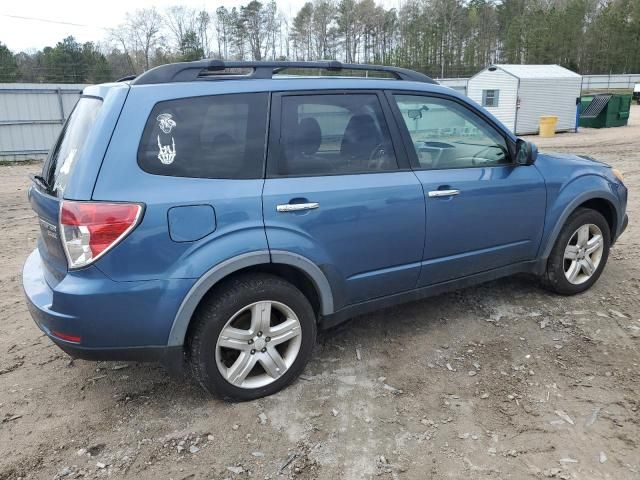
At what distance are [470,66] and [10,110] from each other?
67731mm

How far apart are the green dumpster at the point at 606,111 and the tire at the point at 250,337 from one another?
2502cm

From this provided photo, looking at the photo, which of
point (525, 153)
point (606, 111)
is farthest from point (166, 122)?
point (606, 111)

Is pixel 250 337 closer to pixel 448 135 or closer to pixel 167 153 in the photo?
pixel 167 153

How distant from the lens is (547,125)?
21.0 m

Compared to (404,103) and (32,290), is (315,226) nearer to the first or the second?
(404,103)

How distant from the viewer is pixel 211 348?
2.89 m

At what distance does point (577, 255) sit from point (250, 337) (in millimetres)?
2981

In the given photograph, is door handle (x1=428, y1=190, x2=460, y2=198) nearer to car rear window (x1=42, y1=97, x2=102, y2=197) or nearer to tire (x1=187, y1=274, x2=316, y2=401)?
tire (x1=187, y1=274, x2=316, y2=401)

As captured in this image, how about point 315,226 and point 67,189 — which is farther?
point 315,226

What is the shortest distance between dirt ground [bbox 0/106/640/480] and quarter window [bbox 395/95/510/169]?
1259mm

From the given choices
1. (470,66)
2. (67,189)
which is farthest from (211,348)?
(470,66)

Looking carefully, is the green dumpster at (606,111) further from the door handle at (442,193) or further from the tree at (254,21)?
the tree at (254,21)

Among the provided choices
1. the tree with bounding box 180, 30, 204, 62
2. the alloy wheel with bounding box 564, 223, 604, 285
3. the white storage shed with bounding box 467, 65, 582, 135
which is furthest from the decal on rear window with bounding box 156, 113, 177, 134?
the tree with bounding box 180, 30, 204, 62

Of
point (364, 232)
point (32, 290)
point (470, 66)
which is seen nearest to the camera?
point (32, 290)
